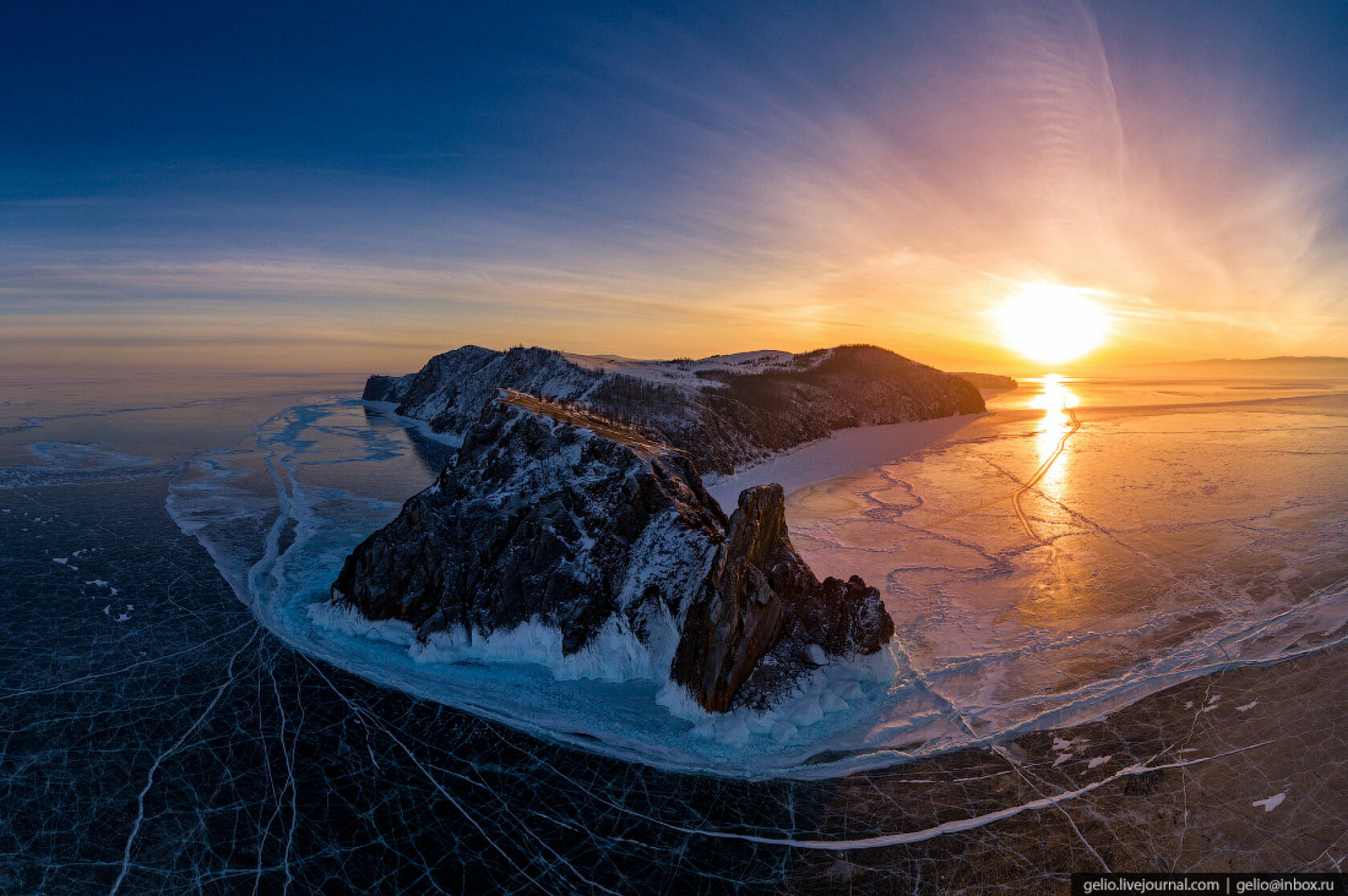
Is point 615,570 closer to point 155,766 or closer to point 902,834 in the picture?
point 902,834

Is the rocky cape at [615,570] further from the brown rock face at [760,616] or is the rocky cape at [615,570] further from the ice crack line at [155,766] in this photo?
the ice crack line at [155,766]

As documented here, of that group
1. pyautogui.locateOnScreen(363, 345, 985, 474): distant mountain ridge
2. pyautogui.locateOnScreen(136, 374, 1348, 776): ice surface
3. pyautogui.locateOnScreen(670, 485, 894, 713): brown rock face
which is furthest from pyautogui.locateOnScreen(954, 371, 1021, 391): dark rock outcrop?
pyautogui.locateOnScreen(670, 485, 894, 713): brown rock face

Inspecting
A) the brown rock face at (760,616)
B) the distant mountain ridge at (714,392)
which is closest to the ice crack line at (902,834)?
the brown rock face at (760,616)

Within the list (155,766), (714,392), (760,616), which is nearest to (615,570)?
(760,616)

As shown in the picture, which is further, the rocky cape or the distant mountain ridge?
the distant mountain ridge

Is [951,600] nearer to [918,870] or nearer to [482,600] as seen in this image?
→ [918,870]

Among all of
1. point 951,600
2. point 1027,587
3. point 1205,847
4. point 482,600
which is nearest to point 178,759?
point 482,600

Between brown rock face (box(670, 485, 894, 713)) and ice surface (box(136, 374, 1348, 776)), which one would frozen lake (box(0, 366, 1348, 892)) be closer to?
ice surface (box(136, 374, 1348, 776))
